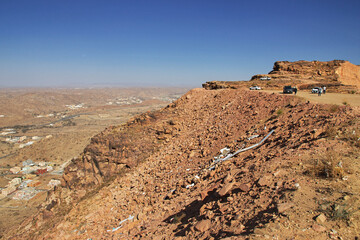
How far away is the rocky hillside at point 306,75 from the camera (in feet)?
65.2

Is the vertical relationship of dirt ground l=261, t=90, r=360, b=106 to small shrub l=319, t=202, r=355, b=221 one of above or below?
above

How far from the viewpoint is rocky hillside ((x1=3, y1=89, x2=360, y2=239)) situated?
3902 millimetres

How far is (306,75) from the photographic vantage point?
22.5 m

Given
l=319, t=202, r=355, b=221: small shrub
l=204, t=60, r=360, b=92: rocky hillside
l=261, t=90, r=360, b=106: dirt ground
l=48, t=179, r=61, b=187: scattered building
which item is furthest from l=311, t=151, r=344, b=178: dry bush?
l=48, t=179, r=61, b=187: scattered building

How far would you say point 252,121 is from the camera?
10609 millimetres

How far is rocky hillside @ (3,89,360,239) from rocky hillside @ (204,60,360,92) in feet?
19.9

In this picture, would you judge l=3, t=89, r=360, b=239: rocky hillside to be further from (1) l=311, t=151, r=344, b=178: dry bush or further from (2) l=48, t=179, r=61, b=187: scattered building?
(2) l=48, t=179, r=61, b=187: scattered building

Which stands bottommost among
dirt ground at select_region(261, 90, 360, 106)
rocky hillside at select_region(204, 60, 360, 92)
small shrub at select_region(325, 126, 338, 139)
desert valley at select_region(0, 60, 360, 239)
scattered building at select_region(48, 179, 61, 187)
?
scattered building at select_region(48, 179, 61, 187)

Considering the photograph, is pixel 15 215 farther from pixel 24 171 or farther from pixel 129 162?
pixel 129 162

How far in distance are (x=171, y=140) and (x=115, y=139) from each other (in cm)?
384

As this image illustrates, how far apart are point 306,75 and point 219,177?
21.8 metres

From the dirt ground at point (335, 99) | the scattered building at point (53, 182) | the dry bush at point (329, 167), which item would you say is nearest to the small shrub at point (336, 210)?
the dry bush at point (329, 167)

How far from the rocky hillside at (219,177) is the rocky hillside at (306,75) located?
6.07m

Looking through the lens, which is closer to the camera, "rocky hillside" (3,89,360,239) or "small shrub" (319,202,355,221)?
"small shrub" (319,202,355,221)
